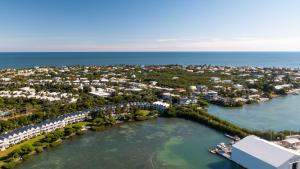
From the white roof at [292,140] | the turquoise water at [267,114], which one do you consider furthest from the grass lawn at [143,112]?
the white roof at [292,140]

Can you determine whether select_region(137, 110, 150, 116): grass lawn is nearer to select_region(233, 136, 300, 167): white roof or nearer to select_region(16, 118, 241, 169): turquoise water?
select_region(16, 118, 241, 169): turquoise water

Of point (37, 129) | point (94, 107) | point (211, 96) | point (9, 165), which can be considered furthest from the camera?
point (211, 96)

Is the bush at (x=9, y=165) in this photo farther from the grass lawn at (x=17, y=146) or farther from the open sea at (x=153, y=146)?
the grass lawn at (x=17, y=146)

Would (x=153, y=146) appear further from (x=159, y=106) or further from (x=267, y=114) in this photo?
(x=267, y=114)

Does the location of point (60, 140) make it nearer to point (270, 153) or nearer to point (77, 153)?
point (77, 153)

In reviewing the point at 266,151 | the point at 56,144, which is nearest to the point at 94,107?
the point at 56,144

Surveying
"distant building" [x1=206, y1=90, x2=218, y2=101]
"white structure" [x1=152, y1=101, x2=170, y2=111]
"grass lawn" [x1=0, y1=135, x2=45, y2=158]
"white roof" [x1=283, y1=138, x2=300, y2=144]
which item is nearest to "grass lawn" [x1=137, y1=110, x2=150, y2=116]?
"white structure" [x1=152, y1=101, x2=170, y2=111]
